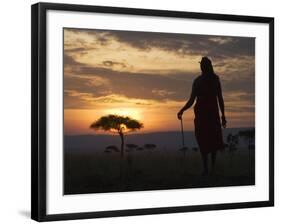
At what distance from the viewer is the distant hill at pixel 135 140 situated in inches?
167

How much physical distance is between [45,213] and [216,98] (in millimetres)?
1220

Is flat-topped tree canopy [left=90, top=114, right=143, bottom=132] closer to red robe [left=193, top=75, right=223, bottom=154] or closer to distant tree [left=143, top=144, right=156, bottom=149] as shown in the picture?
distant tree [left=143, top=144, right=156, bottom=149]

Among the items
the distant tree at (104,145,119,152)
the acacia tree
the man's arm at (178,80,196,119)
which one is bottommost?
the distant tree at (104,145,119,152)

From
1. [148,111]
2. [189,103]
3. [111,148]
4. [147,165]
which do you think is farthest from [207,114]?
[111,148]

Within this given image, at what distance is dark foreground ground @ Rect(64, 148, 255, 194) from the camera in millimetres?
4258

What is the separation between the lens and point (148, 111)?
445 centimetres

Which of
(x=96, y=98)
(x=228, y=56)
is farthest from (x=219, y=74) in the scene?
(x=96, y=98)

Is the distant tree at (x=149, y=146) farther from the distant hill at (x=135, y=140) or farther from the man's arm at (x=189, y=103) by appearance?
the man's arm at (x=189, y=103)

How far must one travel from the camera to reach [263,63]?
477 centimetres

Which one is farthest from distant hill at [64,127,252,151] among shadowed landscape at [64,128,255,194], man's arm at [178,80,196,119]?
man's arm at [178,80,196,119]

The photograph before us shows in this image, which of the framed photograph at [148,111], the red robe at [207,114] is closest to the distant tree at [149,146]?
the framed photograph at [148,111]

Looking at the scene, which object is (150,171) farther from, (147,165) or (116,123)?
(116,123)

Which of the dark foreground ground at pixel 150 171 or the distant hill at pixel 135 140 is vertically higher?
the distant hill at pixel 135 140

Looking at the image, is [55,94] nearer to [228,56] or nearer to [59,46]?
[59,46]
